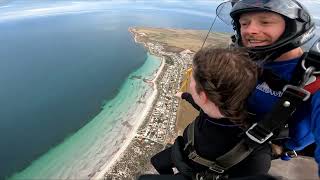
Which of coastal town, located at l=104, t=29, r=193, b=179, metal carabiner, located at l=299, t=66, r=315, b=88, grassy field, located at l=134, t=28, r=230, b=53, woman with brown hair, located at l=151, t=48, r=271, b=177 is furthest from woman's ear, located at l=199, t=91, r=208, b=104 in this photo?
grassy field, located at l=134, t=28, r=230, b=53

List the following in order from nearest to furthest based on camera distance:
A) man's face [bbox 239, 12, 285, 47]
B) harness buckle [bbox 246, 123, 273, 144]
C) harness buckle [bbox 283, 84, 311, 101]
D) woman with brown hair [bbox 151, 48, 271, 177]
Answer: harness buckle [bbox 283, 84, 311, 101]
woman with brown hair [bbox 151, 48, 271, 177]
harness buckle [bbox 246, 123, 273, 144]
man's face [bbox 239, 12, 285, 47]

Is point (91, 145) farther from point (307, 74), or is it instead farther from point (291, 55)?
point (307, 74)

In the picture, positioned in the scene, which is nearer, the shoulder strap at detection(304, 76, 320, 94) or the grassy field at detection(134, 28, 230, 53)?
the shoulder strap at detection(304, 76, 320, 94)

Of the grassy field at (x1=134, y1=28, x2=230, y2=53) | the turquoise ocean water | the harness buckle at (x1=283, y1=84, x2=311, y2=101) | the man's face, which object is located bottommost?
the grassy field at (x1=134, y1=28, x2=230, y2=53)

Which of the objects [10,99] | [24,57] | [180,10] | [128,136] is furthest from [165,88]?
[180,10]

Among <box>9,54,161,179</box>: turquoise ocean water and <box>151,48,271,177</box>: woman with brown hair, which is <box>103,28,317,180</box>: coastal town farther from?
<box>151,48,271,177</box>: woman with brown hair

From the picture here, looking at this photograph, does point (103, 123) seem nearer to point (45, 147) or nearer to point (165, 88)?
point (45, 147)

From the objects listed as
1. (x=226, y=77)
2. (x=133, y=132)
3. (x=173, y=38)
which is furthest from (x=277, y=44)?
(x=173, y=38)
